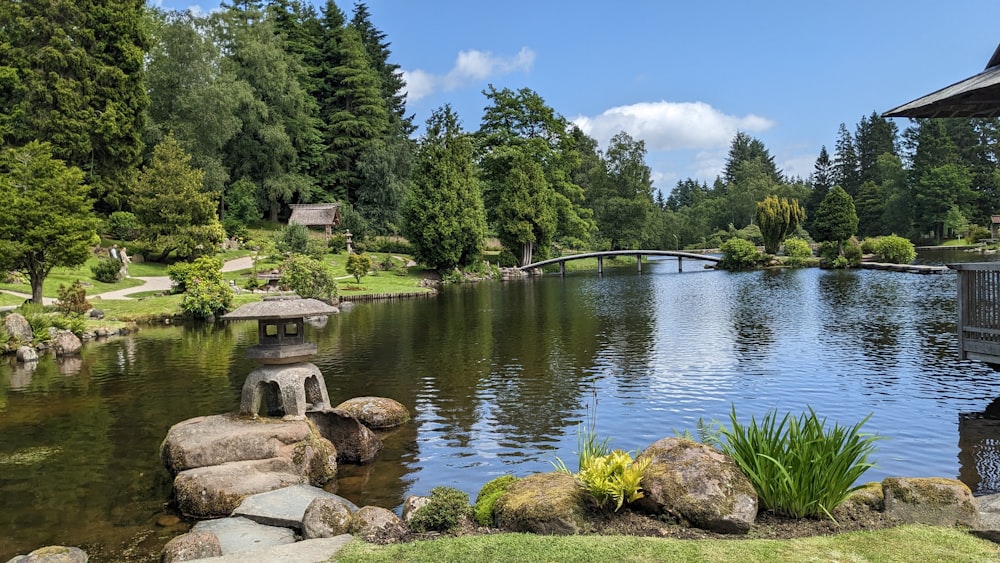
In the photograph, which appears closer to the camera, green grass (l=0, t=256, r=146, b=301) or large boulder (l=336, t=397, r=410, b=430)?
large boulder (l=336, t=397, r=410, b=430)

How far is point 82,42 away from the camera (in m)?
46.6

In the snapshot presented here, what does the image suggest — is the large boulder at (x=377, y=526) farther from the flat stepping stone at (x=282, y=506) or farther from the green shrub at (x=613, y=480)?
the green shrub at (x=613, y=480)

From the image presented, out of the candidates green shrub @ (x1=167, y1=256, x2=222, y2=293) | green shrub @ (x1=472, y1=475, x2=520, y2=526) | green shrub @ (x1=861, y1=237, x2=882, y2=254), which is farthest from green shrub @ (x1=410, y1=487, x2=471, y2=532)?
green shrub @ (x1=861, y1=237, x2=882, y2=254)

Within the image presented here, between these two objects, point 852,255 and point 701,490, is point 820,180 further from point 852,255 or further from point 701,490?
point 701,490

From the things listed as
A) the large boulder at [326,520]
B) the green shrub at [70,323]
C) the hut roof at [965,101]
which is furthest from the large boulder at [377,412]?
the green shrub at [70,323]

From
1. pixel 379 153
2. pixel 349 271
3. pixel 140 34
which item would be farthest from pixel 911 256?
pixel 140 34

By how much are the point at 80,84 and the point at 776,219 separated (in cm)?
6042

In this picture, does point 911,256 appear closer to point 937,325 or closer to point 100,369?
point 937,325

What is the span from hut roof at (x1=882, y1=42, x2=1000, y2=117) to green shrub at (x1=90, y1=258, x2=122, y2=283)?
38364 millimetres

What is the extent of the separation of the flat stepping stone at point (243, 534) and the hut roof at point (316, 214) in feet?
178

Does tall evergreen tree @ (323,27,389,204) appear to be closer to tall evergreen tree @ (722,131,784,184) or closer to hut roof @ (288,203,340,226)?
hut roof @ (288,203,340,226)

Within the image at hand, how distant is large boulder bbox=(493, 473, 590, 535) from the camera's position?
685 centimetres

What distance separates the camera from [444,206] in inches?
2125

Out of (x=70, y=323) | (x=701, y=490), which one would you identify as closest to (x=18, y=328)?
(x=70, y=323)
